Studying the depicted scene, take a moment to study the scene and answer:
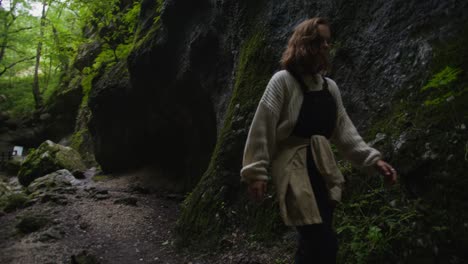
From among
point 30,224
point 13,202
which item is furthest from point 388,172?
point 13,202

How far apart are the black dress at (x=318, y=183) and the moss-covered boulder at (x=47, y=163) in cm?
1431

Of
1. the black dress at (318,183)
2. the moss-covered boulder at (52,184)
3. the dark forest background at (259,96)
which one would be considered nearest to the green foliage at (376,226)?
the dark forest background at (259,96)

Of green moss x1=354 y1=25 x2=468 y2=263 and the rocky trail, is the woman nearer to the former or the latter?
green moss x1=354 y1=25 x2=468 y2=263

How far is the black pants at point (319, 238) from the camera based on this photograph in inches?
91.2

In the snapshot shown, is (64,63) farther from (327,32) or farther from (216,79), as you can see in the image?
(327,32)

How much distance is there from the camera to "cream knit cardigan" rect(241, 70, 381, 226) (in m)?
2.32

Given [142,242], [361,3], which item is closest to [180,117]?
[142,242]

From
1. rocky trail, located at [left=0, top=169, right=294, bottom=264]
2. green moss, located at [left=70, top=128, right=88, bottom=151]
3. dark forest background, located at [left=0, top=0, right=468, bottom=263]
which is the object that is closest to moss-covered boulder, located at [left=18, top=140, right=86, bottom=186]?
dark forest background, located at [left=0, top=0, right=468, bottom=263]

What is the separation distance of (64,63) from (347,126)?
26.6 meters

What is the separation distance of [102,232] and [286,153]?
6.14 meters

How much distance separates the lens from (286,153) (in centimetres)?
244

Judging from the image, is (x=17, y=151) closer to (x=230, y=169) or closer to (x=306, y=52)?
(x=230, y=169)

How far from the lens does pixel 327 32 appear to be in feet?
8.36

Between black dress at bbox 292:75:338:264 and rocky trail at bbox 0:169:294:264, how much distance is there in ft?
6.00
